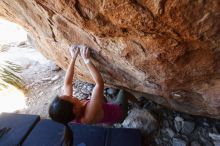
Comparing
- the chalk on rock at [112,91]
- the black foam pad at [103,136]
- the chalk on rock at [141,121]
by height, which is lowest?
the black foam pad at [103,136]

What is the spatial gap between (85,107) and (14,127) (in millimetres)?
1016

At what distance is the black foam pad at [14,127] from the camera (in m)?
2.34

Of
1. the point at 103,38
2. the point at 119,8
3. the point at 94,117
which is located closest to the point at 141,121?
the point at 94,117

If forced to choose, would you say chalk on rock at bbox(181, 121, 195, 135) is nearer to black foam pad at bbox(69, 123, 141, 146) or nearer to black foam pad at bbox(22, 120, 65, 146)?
black foam pad at bbox(69, 123, 141, 146)

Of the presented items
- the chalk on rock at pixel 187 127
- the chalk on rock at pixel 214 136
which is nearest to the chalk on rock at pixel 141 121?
the chalk on rock at pixel 187 127

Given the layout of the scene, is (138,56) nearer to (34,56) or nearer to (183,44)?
(183,44)

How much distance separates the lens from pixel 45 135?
238 centimetres

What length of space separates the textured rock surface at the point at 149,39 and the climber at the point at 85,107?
0.10 meters

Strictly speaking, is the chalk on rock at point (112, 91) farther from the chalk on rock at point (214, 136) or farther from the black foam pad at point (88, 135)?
the chalk on rock at point (214, 136)

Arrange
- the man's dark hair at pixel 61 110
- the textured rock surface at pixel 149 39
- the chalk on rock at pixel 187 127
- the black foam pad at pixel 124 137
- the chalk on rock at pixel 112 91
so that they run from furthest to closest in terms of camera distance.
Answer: the chalk on rock at pixel 112 91 < the chalk on rock at pixel 187 127 < the black foam pad at pixel 124 137 < the man's dark hair at pixel 61 110 < the textured rock surface at pixel 149 39

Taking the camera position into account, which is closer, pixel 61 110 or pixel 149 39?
pixel 149 39

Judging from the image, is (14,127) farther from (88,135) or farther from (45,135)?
(88,135)

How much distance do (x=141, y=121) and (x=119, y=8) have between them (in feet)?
5.17

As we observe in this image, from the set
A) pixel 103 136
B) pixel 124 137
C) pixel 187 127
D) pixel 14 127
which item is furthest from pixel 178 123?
pixel 14 127
